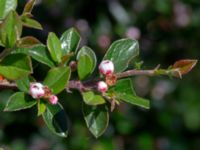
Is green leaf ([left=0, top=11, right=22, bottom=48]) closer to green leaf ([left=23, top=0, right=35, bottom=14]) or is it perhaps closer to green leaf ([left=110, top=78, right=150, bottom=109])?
green leaf ([left=23, top=0, right=35, bottom=14])

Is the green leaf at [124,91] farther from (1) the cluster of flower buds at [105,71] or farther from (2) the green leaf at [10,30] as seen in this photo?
(2) the green leaf at [10,30]

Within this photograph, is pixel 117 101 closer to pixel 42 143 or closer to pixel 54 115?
pixel 54 115

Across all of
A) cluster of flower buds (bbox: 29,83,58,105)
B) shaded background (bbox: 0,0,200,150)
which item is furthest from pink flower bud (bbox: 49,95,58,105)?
shaded background (bbox: 0,0,200,150)

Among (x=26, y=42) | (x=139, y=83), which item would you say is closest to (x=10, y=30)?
(x=26, y=42)

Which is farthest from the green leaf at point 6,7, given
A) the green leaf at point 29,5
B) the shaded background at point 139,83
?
the shaded background at point 139,83

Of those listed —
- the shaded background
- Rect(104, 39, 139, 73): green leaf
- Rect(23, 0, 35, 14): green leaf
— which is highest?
Rect(23, 0, 35, 14): green leaf

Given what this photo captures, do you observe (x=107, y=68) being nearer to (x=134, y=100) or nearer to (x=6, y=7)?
(x=134, y=100)

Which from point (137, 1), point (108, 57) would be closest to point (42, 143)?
point (137, 1)
